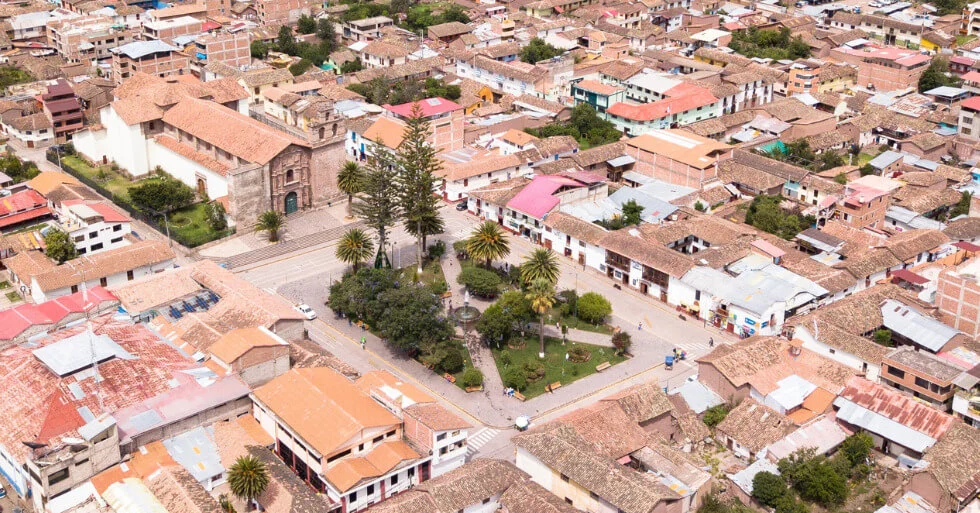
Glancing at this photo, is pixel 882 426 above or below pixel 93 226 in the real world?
below

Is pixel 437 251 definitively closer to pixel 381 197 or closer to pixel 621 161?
pixel 381 197

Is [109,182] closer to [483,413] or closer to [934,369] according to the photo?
[483,413]

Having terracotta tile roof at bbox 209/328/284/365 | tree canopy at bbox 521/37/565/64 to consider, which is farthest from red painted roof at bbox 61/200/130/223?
tree canopy at bbox 521/37/565/64

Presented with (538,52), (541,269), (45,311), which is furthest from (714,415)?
(538,52)

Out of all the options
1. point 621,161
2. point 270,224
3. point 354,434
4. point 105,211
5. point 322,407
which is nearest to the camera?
point 354,434

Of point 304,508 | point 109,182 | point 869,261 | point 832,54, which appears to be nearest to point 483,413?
point 304,508
